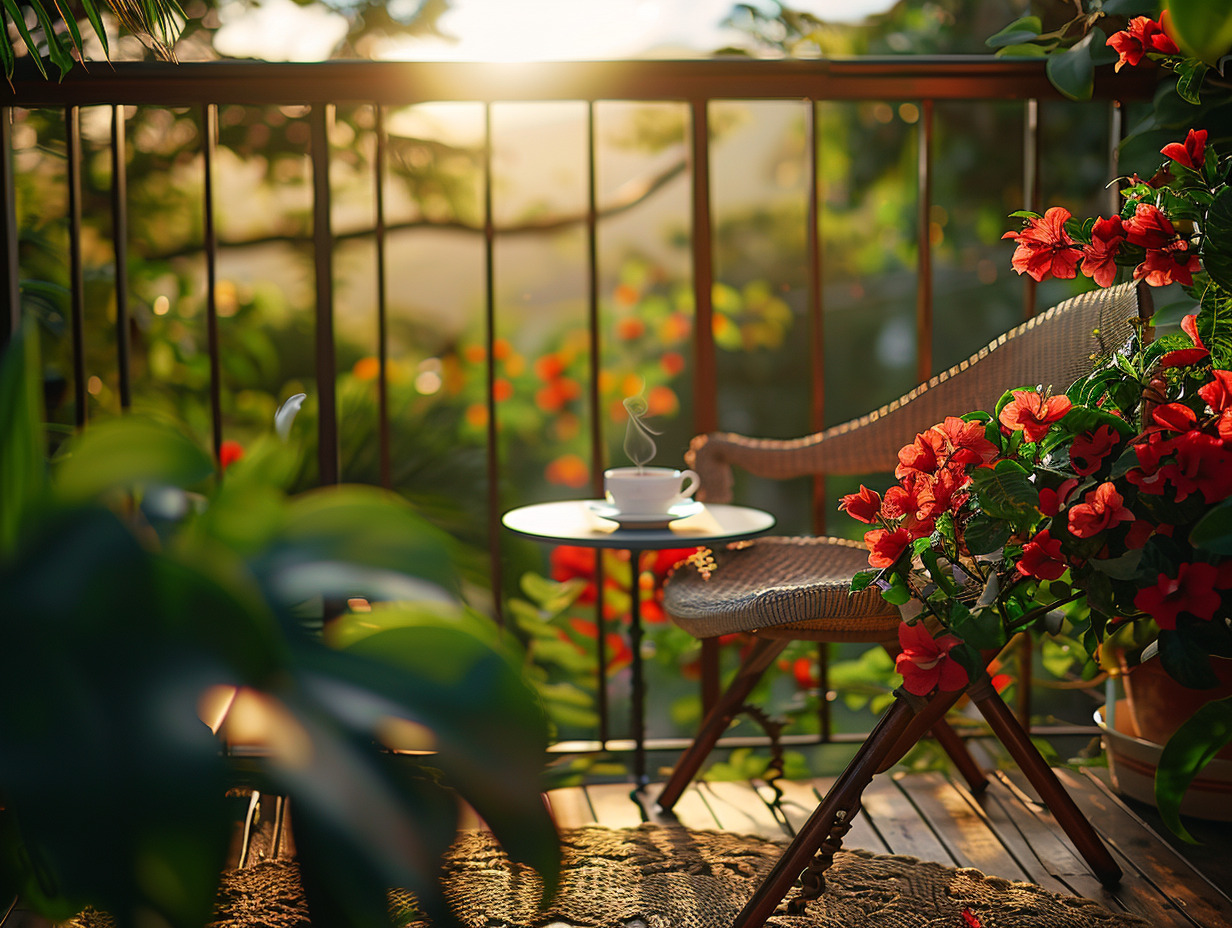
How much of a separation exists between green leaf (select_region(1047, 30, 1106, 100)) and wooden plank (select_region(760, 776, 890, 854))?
3.74 feet

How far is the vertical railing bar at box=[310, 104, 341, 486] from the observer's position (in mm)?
1683

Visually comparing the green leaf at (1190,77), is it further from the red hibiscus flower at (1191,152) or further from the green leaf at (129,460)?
the green leaf at (129,460)

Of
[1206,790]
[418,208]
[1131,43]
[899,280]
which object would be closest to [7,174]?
[418,208]

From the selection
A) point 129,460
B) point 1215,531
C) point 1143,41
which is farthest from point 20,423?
point 1143,41

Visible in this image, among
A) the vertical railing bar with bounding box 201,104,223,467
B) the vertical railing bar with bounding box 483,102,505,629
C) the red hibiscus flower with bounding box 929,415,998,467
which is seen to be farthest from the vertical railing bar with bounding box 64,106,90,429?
the red hibiscus flower with bounding box 929,415,998,467

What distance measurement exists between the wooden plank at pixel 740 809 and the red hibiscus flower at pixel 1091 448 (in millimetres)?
823

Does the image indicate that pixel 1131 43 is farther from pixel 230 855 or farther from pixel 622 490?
pixel 230 855

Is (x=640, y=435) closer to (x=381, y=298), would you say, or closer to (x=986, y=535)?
(x=381, y=298)

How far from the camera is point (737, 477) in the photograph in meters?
3.61

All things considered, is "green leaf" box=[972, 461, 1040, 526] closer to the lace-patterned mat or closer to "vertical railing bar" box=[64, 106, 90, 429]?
the lace-patterned mat

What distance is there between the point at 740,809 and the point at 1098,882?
1.69 feet

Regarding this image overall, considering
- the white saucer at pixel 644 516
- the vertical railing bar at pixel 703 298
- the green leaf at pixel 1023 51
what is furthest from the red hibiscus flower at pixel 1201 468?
the green leaf at pixel 1023 51

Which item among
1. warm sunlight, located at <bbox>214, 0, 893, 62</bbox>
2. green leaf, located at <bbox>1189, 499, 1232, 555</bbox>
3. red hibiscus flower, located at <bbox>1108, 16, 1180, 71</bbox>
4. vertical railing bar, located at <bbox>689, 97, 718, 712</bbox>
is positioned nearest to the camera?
green leaf, located at <bbox>1189, 499, 1232, 555</bbox>

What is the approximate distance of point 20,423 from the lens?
0.33 m
